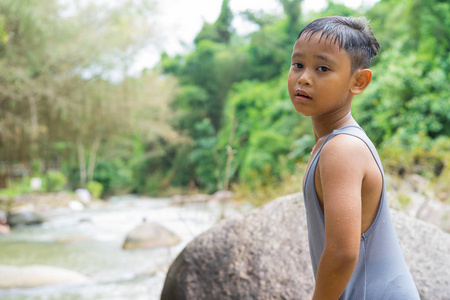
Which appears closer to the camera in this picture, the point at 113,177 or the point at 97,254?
the point at 97,254

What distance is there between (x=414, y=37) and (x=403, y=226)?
10885 mm

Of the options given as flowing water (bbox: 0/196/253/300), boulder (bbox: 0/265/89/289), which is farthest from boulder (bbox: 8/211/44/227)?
boulder (bbox: 0/265/89/289)

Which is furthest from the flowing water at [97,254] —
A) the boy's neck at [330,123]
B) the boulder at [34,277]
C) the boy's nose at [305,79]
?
the boy's nose at [305,79]

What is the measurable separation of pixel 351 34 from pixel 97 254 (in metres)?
7.46

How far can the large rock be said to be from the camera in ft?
6.64

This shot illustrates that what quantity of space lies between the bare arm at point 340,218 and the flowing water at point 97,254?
3.10 meters

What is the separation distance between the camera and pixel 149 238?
7684mm

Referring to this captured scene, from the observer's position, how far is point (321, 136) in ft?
3.42

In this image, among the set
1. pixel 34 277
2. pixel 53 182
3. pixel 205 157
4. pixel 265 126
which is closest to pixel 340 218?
pixel 34 277

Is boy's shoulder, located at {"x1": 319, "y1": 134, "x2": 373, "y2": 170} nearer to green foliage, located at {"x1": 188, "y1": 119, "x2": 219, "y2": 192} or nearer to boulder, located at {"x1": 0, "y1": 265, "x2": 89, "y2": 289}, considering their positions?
boulder, located at {"x1": 0, "y1": 265, "x2": 89, "y2": 289}

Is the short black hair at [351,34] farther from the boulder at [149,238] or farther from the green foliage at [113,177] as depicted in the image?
the green foliage at [113,177]

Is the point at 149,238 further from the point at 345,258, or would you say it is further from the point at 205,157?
the point at 205,157

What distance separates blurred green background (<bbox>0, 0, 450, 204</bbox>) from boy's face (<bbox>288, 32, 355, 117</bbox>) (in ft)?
7.93

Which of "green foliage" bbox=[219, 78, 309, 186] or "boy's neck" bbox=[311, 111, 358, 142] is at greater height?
"boy's neck" bbox=[311, 111, 358, 142]
